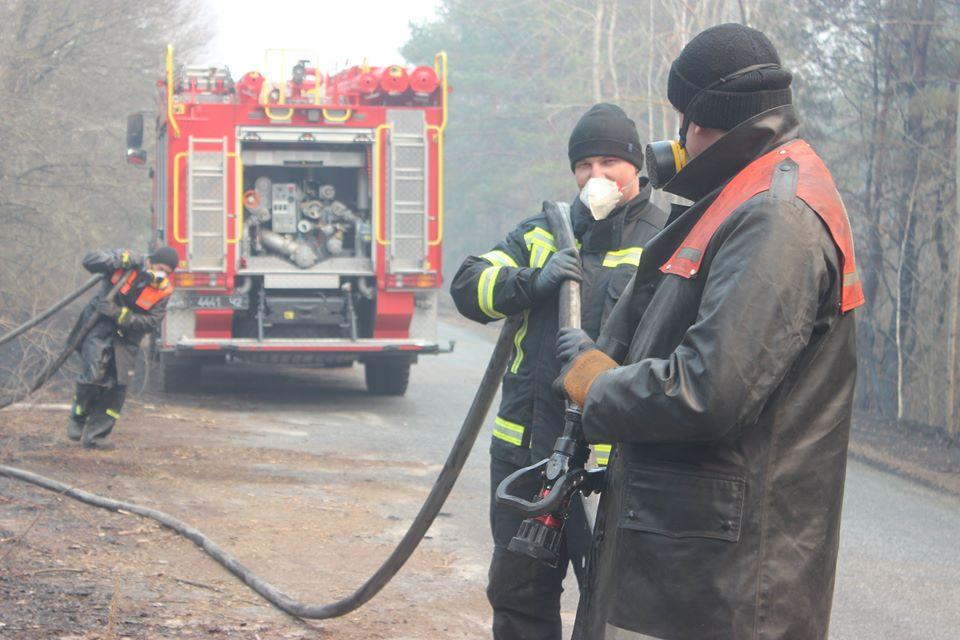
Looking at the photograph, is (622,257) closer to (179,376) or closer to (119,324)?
(119,324)

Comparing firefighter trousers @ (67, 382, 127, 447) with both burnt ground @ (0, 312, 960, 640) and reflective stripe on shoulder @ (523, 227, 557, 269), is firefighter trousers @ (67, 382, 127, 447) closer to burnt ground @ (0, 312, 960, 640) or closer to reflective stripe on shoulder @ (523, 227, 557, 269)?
burnt ground @ (0, 312, 960, 640)

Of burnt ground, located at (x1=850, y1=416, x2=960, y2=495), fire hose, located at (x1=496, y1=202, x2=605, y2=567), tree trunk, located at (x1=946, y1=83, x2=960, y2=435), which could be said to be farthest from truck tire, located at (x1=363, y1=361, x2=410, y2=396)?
fire hose, located at (x1=496, y1=202, x2=605, y2=567)

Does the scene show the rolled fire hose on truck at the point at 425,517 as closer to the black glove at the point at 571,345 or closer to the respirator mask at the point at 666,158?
the black glove at the point at 571,345

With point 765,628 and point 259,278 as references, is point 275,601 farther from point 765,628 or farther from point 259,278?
point 259,278

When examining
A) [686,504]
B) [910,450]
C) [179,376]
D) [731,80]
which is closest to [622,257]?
[731,80]

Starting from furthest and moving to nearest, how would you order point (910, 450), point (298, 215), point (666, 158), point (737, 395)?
point (298, 215), point (910, 450), point (666, 158), point (737, 395)

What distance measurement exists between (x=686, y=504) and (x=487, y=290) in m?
1.76

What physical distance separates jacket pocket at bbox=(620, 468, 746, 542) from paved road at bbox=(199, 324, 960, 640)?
3118 millimetres

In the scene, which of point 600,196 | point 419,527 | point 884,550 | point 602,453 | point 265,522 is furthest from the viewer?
point 265,522

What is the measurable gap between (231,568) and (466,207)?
123 feet

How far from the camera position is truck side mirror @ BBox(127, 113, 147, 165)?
535 inches

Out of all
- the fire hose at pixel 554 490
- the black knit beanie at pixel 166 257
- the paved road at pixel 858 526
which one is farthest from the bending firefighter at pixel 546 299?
the black knit beanie at pixel 166 257

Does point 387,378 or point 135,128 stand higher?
point 135,128

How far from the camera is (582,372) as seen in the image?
2.71 meters
